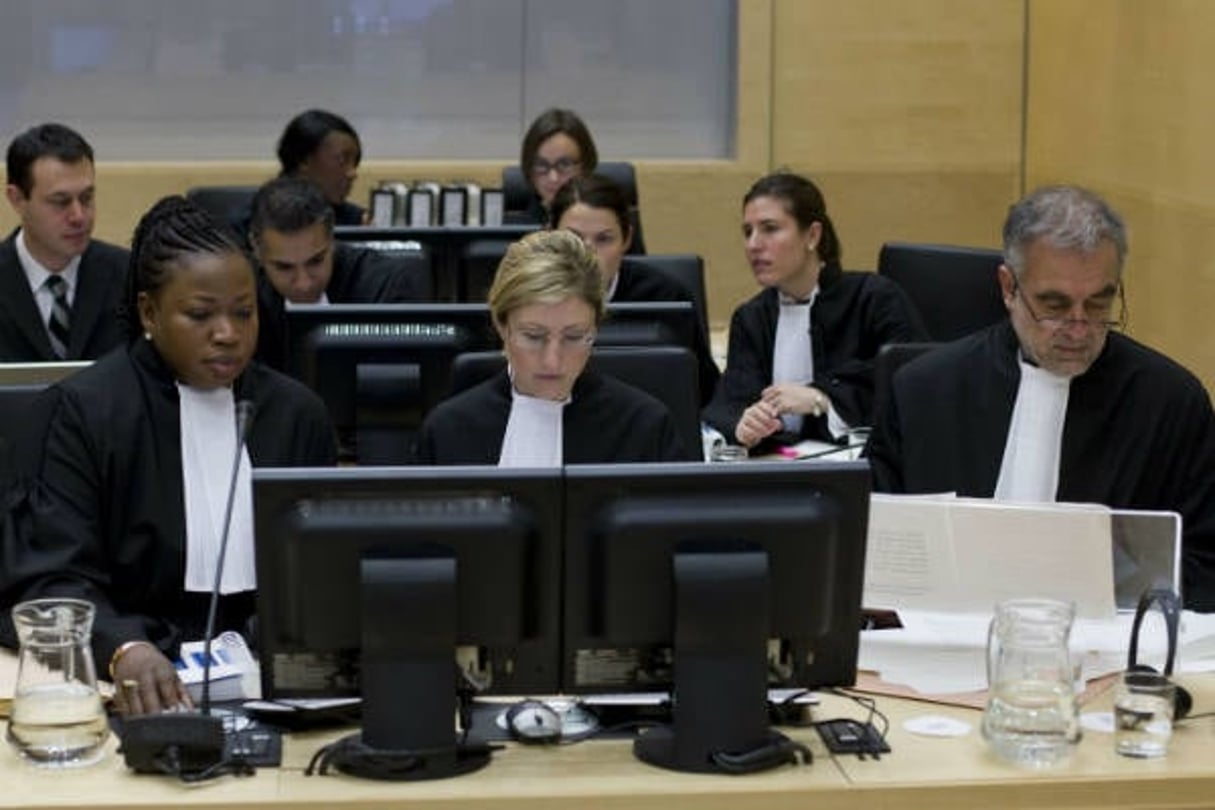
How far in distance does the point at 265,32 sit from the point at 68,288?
137 inches

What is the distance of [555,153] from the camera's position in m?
7.66

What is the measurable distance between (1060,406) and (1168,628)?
0.93m

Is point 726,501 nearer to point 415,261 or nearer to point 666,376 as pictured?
point 666,376

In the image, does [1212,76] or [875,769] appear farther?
[1212,76]

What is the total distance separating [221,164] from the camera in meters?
9.22

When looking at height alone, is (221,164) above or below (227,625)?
above

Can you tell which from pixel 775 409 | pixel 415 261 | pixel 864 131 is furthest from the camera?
pixel 864 131

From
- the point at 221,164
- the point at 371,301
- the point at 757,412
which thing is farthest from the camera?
the point at 221,164

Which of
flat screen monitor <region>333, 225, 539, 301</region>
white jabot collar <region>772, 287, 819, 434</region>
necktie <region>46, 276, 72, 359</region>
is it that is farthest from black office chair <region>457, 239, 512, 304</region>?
necktie <region>46, 276, 72, 359</region>

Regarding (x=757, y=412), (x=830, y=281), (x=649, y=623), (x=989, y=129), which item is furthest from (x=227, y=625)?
(x=989, y=129)

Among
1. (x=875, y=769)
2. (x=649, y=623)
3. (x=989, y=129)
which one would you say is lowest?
(x=875, y=769)

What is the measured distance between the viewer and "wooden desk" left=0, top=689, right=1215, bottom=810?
2875mm

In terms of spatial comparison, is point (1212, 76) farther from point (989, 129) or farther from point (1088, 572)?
point (1088, 572)

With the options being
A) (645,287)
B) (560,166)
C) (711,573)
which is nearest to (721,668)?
(711,573)
